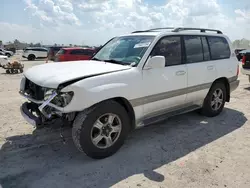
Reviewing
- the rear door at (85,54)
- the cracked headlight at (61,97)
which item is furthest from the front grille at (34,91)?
the rear door at (85,54)

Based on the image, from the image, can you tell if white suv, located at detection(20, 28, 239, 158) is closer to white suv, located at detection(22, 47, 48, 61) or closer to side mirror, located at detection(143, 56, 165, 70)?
side mirror, located at detection(143, 56, 165, 70)

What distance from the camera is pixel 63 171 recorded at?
3.19m

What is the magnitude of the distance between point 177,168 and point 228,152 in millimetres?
1047

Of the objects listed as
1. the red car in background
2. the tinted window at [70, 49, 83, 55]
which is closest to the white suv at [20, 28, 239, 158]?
the red car in background

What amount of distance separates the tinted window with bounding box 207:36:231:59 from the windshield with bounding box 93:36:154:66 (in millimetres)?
1825

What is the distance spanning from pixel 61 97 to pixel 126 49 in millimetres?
1653

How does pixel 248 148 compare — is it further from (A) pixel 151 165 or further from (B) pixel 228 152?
(A) pixel 151 165

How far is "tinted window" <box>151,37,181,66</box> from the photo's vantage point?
408 cm

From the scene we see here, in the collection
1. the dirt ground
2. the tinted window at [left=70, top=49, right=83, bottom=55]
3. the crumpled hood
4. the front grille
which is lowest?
the dirt ground

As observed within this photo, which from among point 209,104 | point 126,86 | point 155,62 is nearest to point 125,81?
point 126,86

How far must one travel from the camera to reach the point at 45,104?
3.13 m

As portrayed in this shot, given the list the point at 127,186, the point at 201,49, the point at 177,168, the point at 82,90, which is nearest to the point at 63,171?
the point at 127,186

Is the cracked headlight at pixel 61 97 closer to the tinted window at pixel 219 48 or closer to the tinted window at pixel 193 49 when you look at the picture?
the tinted window at pixel 193 49

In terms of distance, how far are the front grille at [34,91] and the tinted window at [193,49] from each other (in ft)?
9.05
